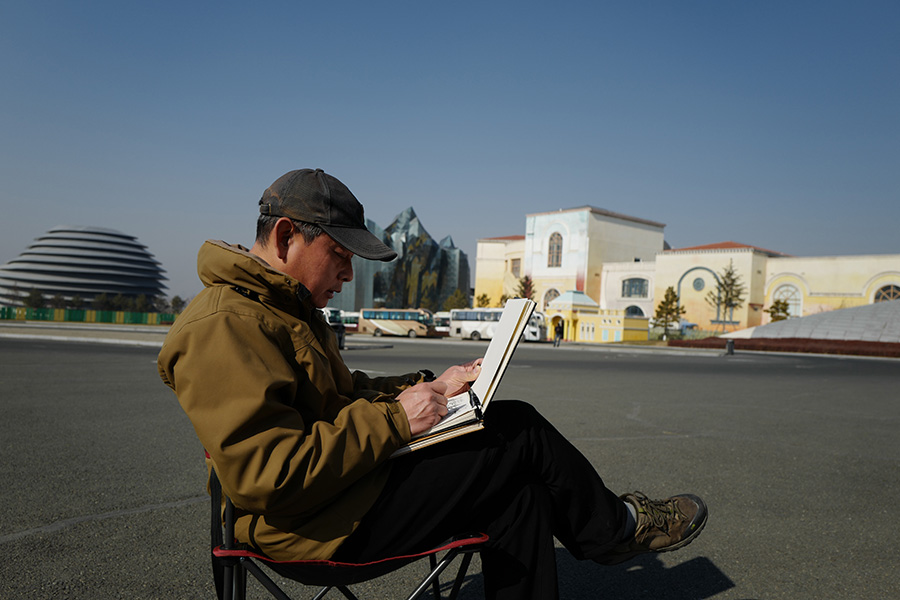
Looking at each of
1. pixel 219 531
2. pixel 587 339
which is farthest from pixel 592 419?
pixel 587 339

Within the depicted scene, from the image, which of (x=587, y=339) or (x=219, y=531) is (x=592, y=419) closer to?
(x=219, y=531)

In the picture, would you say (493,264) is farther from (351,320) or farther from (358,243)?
(358,243)

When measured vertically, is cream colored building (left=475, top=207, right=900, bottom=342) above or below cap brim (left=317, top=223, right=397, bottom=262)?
above

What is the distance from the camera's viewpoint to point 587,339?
4153cm

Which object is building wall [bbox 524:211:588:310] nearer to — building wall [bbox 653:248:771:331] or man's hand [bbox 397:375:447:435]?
building wall [bbox 653:248:771:331]

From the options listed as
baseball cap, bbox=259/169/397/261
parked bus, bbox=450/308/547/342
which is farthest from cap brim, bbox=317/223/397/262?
parked bus, bbox=450/308/547/342

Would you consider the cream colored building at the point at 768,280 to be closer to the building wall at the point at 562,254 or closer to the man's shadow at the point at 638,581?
the building wall at the point at 562,254

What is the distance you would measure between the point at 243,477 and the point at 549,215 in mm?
68980

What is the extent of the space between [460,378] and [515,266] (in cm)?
7558

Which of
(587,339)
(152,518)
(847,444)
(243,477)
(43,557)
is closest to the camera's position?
(243,477)

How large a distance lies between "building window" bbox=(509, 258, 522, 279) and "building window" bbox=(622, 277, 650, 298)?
50.2 ft

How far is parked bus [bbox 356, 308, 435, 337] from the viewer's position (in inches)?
1607

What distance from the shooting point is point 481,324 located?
39.6 metres

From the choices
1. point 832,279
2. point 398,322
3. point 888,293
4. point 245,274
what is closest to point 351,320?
point 398,322
